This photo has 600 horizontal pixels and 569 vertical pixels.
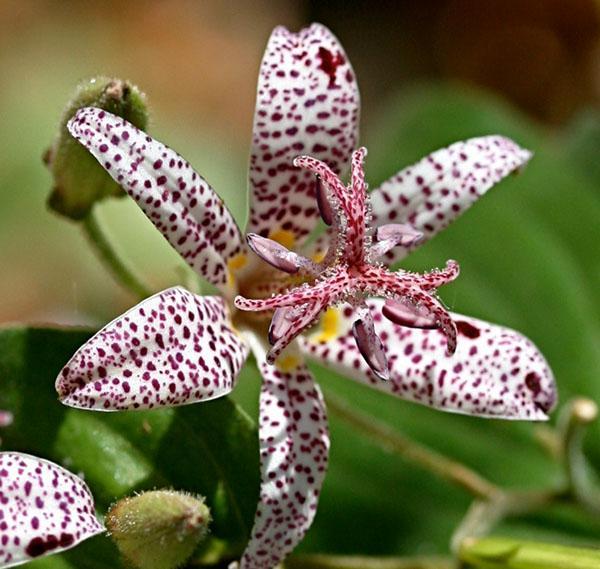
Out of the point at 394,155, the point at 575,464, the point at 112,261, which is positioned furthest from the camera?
the point at 394,155

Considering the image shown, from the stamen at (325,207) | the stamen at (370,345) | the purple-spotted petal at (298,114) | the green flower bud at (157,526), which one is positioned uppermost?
the purple-spotted petal at (298,114)

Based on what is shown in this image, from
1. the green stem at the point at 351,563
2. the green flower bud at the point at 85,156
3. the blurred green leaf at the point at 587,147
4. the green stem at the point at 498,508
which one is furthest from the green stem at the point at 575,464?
the blurred green leaf at the point at 587,147

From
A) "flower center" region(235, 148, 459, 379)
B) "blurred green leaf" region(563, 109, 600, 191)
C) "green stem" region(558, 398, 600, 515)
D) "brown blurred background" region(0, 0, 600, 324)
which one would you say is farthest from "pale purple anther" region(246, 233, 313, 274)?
"brown blurred background" region(0, 0, 600, 324)

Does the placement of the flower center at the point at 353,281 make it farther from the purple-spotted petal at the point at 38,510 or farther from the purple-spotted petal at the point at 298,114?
the purple-spotted petal at the point at 38,510

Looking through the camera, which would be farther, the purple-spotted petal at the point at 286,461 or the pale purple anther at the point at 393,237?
the pale purple anther at the point at 393,237

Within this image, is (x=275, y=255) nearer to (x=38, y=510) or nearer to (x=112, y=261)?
(x=112, y=261)

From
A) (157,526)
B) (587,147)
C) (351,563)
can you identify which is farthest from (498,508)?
(587,147)

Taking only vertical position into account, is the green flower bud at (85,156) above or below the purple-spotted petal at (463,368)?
above

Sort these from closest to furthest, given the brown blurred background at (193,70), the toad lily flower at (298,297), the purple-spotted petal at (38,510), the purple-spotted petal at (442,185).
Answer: the purple-spotted petal at (38,510), the toad lily flower at (298,297), the purple-spotted petal at (442,185), the brown blurred background at (193,70)
